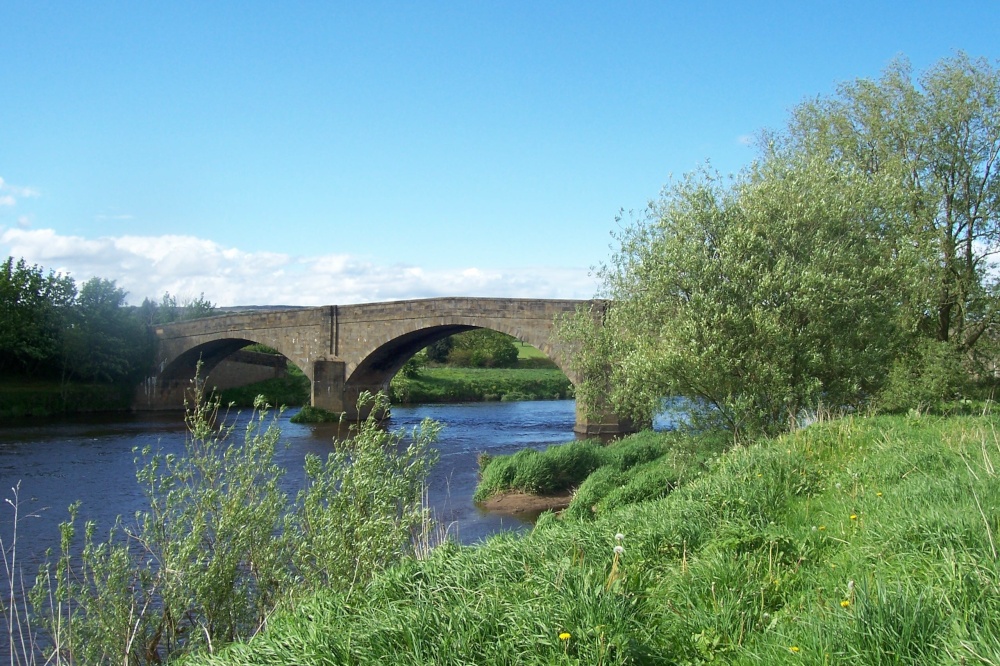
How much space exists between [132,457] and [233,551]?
63.7 ft

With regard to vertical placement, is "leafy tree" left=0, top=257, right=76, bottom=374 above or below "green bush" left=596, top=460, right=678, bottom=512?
above

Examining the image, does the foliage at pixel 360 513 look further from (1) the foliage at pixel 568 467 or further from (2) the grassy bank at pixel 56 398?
(2) the grassy bank at pixel 56 398

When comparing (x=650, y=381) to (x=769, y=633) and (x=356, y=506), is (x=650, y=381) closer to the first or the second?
(x=356, y=506)

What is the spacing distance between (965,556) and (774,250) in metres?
9.51

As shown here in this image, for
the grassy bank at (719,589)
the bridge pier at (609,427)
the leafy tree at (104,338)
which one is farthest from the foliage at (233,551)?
the leafy tree at (104,338)

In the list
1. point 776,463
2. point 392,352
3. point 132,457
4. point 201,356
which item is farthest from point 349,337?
point 776,463

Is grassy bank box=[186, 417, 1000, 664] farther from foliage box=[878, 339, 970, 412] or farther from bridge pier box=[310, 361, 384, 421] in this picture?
bridge pier box=[310, 361, 384, 421]

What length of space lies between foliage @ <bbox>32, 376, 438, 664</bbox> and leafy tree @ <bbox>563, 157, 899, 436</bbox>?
5.78 meters

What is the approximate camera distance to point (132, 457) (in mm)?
25094

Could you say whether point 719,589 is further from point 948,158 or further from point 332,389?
point 332,389

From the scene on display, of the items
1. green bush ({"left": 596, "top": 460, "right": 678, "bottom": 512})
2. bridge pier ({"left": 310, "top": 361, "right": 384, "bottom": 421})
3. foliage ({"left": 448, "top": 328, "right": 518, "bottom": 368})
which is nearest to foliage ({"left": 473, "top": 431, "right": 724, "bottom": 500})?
green bush ({"left": 596, "top": 460, "right": 678, "bottom": 512})

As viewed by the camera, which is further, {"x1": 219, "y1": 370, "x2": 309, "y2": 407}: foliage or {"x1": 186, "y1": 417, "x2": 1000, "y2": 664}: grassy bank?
{"x1": 219, "y1": 370, "x2": 309, "y2": 407}: foliage

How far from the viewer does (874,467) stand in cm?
769

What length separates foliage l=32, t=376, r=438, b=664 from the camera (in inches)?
296
